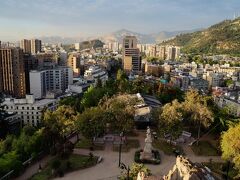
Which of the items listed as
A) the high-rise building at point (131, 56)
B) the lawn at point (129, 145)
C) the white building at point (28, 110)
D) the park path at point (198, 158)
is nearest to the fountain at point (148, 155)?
the lawn at point (129, 145)

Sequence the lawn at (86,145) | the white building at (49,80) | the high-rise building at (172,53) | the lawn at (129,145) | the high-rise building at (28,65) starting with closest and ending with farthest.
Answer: the lawn at (129,145) → the lawn at (86,145) → the white building at (49,80) → the high-rise building at (28,65) → the high-rise building at (172,53)

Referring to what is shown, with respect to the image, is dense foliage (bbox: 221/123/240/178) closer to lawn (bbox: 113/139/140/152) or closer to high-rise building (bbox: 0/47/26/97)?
lawn (bbox: 113/139/140/152)

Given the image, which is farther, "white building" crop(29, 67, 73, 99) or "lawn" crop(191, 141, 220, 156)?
"white building" crop(29, 67, 73, 99)

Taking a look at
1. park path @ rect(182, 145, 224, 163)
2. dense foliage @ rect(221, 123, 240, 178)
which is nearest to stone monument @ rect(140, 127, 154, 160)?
park path @ rect(182, 145, 224, 163)

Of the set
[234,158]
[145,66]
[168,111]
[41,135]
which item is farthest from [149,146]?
[145,66]

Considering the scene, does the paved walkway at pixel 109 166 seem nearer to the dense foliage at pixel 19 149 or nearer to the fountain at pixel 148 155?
the fountain at pixel 148 155

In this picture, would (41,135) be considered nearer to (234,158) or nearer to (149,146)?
(149,146)
